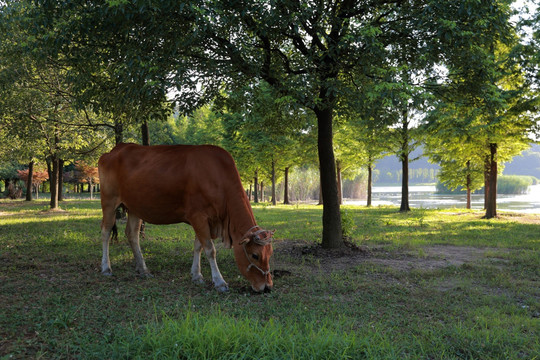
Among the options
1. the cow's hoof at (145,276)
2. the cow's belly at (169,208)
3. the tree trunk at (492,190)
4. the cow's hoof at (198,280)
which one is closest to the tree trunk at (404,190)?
the tree trunk at (492,190)

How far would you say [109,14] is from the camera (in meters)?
7.03

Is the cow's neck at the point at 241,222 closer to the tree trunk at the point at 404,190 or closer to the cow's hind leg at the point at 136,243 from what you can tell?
the cow's hind leg at the point at 136,243

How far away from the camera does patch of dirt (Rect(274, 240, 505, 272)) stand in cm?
855

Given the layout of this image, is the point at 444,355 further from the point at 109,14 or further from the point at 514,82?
the point at 514,82

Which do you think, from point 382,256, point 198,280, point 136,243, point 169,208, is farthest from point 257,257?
point 382,256

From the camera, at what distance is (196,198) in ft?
22.1

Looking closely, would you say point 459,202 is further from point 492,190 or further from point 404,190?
point 492,190

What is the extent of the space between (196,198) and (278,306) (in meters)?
2.46

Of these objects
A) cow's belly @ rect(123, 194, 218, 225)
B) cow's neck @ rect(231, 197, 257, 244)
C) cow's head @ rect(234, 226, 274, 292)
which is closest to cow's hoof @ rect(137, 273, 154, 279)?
cow's belly @ rect(123, 194, 218, 225)

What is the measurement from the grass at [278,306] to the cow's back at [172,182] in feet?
4.32

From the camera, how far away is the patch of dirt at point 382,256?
8547mm

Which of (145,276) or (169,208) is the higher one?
(169,208)

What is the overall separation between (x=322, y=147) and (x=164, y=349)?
7.33 meters

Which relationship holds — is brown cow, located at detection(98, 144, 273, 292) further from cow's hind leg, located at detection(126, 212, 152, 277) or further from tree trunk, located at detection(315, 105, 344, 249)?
tree trunk, located at detection(315, 105, 344, 249)
